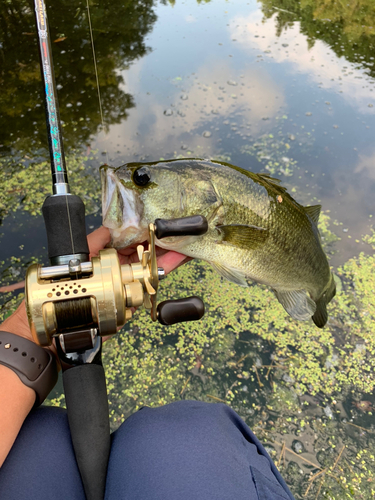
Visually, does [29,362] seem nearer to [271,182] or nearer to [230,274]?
[230,274]

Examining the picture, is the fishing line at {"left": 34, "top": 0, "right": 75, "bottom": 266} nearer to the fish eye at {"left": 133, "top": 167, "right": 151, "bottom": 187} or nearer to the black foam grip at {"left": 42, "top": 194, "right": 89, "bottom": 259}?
the black foam grip at {"left": 42, "top": 194, "right": 89, "bottom": 259}

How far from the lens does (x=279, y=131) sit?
3.20m

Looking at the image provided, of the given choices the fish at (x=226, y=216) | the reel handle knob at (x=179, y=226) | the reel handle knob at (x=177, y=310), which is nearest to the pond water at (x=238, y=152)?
the fish at (x=226, y=216)

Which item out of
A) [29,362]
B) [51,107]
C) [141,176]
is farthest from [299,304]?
[51,107]

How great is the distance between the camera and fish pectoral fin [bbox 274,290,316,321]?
1.80 meters

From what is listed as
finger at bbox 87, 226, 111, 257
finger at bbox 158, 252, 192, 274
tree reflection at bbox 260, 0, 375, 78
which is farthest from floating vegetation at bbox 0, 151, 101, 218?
tree reflection at bbox 260, 0, 375, 78

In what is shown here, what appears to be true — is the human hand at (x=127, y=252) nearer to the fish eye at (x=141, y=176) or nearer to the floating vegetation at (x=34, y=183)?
the fish eye at (x=141, y=176)

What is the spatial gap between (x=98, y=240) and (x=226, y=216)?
25.1 inches

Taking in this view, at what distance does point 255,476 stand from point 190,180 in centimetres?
113

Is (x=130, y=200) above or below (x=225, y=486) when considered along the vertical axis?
above

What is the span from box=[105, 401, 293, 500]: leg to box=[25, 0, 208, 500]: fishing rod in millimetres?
84

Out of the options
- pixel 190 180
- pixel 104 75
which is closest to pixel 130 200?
pixel 190 180

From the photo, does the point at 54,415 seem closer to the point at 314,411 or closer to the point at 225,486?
the point at 225,486

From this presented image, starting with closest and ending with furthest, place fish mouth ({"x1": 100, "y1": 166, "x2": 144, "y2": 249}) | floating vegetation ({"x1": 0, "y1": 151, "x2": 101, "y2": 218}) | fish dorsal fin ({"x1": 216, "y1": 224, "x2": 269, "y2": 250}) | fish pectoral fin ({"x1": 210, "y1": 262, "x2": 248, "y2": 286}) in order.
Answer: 1. fish mouth ({"x1": 100, "y1": 166, "x2": 144, "y2": 249})
2. fish dorsal fin ({"x1": 216, "y1": 224, "x2": 269, "y2": 250})
3. fish pectoral fin ({"x1": 210, "y1": 262, "x2": 248, "y2": 286})
4. floating vegetation ({"x1": 0, "y1": 151, "x2": 101, "y2": 218})
